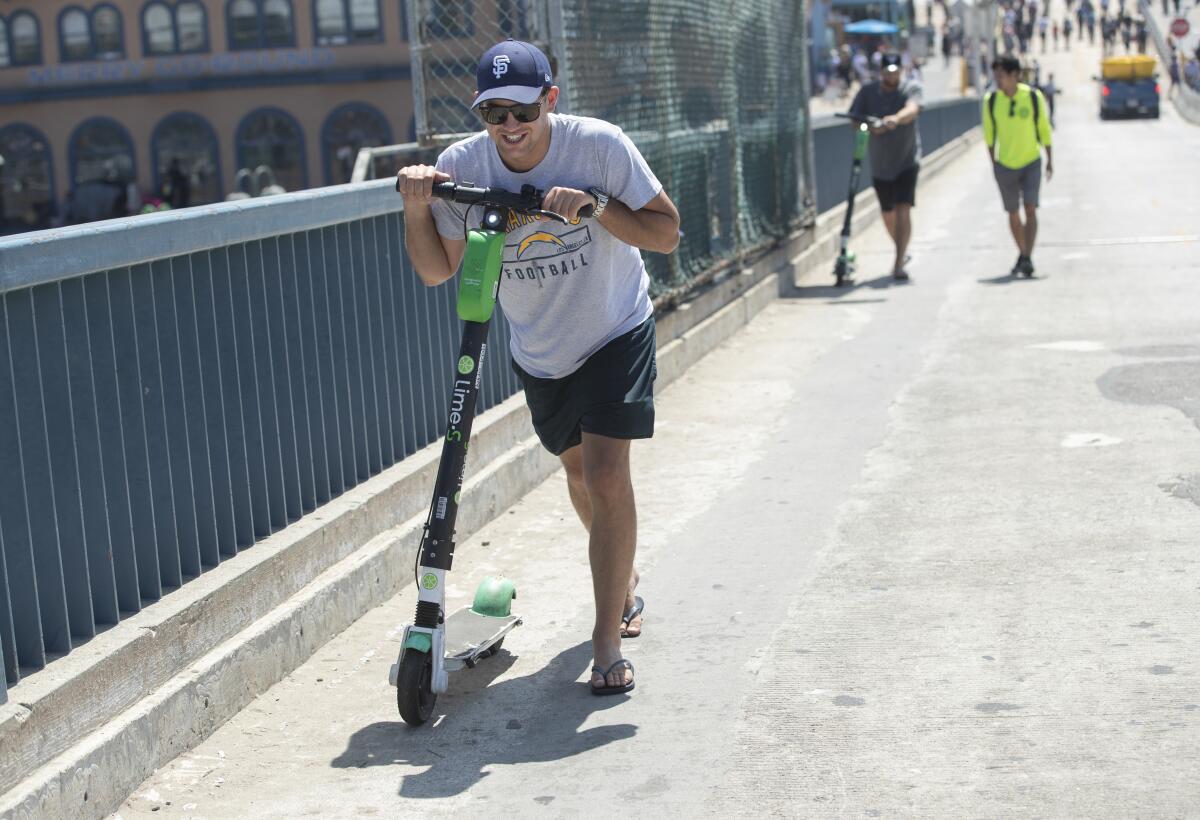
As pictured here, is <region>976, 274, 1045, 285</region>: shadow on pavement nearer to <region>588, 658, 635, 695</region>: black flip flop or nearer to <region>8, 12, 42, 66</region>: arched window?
<region>588, 658, 635, 695</region>: black flip flop

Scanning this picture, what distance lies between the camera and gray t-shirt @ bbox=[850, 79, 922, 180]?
578 inches

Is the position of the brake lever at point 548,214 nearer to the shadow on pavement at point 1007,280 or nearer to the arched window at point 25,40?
the shadow on pavement at point 1007,280

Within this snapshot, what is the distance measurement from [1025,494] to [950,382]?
283 cm

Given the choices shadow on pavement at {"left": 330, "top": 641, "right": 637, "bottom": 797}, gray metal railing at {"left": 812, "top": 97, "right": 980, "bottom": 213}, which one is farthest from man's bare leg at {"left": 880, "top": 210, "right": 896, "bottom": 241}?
shadow on pavement at {"left": 330, "top": 641, "right": 637, "bottom": 797}

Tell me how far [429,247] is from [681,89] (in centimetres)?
673

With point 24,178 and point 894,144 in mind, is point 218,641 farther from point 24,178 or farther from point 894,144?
point 24,178

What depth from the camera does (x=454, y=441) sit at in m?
4.98

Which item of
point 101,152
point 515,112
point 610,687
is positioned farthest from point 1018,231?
point 101,152

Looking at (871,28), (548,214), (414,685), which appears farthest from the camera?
(871,28)

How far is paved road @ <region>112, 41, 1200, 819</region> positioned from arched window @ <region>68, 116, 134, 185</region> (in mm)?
49729

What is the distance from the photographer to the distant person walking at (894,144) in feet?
48.1

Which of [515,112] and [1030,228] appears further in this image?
[1030,228]

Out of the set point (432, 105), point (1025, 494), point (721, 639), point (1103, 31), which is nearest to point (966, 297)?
point (432, 105)

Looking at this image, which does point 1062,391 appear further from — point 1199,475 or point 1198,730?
point 1198,730
